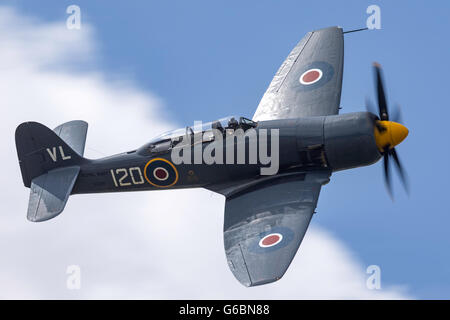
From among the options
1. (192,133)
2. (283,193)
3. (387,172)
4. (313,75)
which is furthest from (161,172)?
(387,172)

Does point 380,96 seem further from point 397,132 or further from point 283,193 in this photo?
point 283,193

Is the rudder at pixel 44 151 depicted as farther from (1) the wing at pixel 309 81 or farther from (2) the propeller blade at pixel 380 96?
(2) the propeller blade at pixel 380 96

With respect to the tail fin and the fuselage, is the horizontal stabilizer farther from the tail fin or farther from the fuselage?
the fuselage

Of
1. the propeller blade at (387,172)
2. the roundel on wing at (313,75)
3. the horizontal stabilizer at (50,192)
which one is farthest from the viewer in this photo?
the roundel on wing at (313,75)

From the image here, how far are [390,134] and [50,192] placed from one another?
7.68 metres

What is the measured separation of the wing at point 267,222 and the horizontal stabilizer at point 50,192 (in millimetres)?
3601

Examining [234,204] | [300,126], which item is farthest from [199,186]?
[300,126]

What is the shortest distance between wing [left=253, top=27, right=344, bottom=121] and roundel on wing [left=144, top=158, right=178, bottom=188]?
8.57 feet

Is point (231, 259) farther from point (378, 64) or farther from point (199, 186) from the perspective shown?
point (378, 64)

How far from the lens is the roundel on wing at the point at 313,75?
25.2 meters

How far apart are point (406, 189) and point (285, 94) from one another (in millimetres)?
4258

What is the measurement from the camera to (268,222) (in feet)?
72.3

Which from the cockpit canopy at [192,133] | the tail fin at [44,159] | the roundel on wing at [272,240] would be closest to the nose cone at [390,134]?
the cockpit canopy at [192,133]

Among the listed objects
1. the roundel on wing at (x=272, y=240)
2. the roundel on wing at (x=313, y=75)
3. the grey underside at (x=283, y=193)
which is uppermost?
the roundel on wing at (x=313, y=75)
